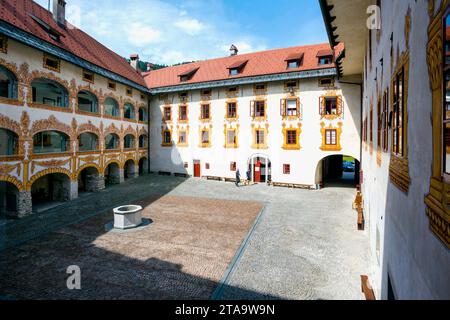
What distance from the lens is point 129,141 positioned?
2631 cm

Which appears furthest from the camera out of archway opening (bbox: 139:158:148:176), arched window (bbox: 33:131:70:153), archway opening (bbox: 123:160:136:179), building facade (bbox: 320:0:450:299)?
archway opening (bbox: 139:158:148:176)

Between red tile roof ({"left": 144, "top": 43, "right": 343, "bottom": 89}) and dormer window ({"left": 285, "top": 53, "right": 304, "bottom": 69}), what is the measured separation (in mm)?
286

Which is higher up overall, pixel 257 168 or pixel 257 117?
pixel 257 117

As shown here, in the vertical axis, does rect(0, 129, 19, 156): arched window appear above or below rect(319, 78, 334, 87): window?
below

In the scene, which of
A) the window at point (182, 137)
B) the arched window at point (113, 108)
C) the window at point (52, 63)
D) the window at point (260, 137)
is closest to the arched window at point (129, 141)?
the arched window at point (113, 108)

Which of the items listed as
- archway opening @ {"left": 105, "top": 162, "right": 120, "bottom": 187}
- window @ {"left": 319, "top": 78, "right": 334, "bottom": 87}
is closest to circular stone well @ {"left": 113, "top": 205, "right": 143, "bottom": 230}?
archway opening @ {"left": 105, "top": 162, "right": 120, "bottom": 187}

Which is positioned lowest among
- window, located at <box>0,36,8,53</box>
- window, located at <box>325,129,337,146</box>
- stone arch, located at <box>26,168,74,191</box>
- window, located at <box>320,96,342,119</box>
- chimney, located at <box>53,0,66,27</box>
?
stone arch, located at <box>26,168,74,191</box>

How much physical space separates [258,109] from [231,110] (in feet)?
9.52

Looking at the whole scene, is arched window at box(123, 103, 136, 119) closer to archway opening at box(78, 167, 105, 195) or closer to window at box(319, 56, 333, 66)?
archway opening at box(78, 167, 105, 195)

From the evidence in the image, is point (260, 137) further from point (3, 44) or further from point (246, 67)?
point (3, 44)

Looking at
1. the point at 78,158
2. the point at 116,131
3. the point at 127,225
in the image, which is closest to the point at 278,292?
the point at 127,225

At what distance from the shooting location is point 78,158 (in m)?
18.8

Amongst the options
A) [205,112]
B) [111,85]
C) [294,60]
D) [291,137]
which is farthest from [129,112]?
[294,60]

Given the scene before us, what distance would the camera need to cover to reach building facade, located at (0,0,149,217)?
14.1 m
